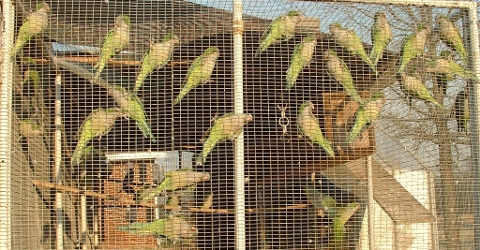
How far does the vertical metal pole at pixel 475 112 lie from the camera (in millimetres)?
4391

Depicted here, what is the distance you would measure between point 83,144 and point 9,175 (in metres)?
0.60

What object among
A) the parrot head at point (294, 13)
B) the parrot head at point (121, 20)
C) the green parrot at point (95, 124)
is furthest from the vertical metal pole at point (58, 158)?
the parrot head at point (294, 13)

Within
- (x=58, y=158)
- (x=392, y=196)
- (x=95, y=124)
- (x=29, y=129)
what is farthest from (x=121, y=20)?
(x=392, y=196)

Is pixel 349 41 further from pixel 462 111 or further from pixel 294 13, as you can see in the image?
pixel 462 111

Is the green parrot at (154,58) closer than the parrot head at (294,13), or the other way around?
the green parrot at (154,58)

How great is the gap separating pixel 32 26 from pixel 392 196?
12.6ft

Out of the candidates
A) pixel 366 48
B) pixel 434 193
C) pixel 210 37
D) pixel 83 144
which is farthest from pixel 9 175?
pixel 434 193

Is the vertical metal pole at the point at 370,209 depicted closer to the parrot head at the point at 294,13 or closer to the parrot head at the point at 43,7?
the parrot head at the point at 294,13

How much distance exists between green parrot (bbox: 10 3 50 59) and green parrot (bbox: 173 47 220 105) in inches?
46.7

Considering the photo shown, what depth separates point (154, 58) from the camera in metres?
4.21

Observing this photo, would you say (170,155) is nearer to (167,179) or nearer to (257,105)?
(167,179)

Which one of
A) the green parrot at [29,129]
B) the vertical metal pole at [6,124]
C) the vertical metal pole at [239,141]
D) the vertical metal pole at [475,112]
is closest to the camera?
the vertical metal pole at [6,124]

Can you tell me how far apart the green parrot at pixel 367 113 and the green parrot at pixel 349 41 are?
0.76ft

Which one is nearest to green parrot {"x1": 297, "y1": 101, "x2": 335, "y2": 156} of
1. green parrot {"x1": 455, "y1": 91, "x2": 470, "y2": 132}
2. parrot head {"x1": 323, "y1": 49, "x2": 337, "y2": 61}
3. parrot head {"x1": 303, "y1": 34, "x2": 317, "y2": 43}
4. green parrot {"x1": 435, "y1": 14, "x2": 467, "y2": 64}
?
parrot head {"x1": 323, "y1": 49, "x2": 337, "y2": 61}
